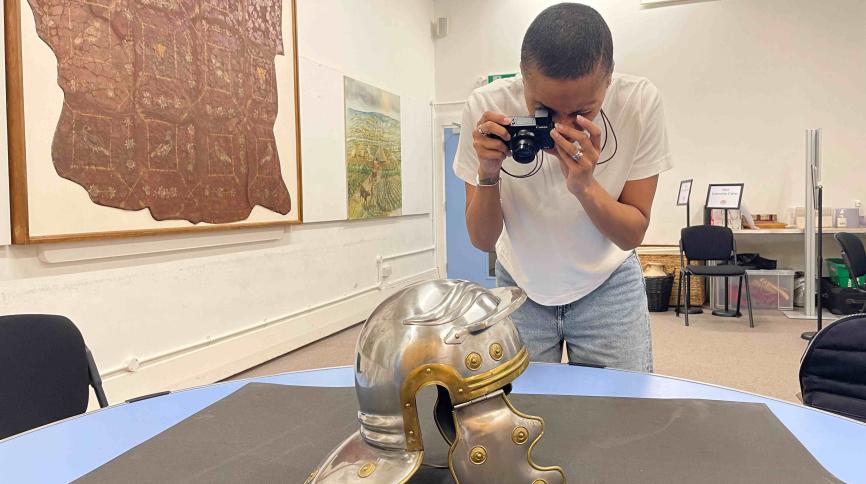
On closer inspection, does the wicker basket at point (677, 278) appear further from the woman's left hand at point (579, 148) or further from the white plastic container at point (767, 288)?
the woman's left hand at point (579, 148)

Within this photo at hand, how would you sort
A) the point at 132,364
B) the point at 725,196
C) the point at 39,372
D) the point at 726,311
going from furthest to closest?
the point at 725,196
the point at 726,311
the point at 132,364
the point at 39,372

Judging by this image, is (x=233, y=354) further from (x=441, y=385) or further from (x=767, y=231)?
(x=767, y=231)

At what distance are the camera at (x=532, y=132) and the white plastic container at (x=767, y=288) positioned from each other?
540cm

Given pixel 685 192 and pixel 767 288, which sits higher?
pixel 685 192

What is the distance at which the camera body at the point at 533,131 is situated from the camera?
1.21 m

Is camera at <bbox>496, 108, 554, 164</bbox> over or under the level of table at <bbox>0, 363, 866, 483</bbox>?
over

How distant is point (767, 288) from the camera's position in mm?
5914

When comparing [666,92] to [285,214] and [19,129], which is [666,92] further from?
[19,129]

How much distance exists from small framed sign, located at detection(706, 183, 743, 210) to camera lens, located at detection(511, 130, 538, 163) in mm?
5460

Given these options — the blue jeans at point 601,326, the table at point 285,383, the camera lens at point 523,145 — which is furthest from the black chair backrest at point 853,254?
the camera lens at point 523,145

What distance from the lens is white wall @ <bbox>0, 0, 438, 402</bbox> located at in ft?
9.32

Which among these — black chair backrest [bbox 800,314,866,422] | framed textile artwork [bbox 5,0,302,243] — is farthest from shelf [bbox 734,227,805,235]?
black chair backrest [bbox 800,314,866,422]

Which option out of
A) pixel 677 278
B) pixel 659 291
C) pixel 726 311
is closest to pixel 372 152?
pixel 659 291

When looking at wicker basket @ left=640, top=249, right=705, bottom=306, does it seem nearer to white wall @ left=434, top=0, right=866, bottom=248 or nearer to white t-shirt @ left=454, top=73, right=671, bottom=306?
white wall @ left=434, top=0, right=866, bottom=248
